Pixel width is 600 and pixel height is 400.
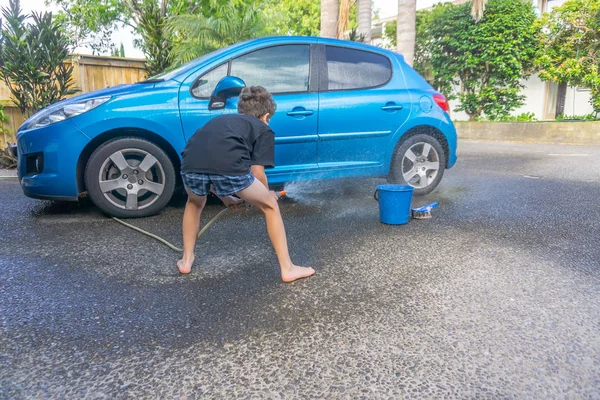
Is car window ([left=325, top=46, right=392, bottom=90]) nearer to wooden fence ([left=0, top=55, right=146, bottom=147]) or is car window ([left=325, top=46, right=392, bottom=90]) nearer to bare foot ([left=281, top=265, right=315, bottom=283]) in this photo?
bare foot ([left=281, top=265, right=315, bottom=283])

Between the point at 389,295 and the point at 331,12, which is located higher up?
the point at 331,12

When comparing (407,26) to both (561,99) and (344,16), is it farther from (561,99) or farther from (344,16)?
(561,99)

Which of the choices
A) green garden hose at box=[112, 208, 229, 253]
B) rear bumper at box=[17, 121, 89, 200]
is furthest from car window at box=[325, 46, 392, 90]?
rear bumper at box=[17, 121, 89, 200]

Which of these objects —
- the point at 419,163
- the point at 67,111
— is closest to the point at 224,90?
the point at 67,111

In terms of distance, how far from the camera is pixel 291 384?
1852mm

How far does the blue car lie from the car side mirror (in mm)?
11

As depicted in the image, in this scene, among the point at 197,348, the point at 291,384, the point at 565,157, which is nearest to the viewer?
the point at 291,384

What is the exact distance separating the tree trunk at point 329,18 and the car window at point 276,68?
7.51 meters

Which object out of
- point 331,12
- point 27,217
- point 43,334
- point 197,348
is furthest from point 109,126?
point 331,12

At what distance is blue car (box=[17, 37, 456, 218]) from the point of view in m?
4.29

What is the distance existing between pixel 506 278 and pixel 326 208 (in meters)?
2.35

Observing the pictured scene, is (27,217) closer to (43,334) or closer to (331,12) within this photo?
(43,334)

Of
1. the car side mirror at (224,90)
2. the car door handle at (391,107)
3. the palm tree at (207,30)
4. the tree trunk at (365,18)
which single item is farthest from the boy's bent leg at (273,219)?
the tree trunk at (365,18)

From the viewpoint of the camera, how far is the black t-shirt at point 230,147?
2730 mm
